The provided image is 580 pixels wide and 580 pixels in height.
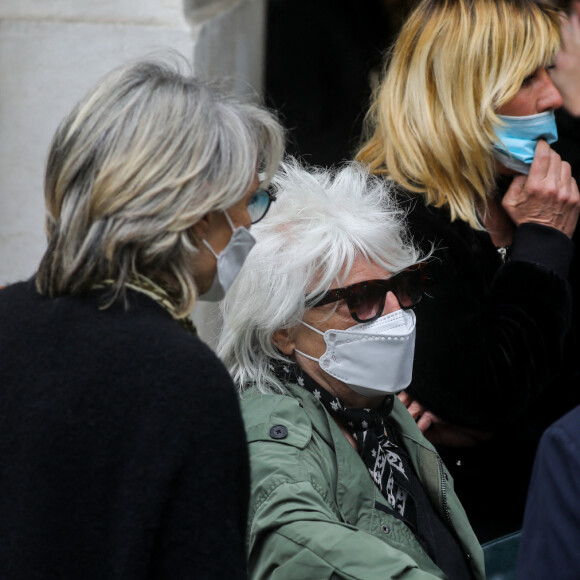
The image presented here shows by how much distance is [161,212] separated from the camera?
161 centimetres

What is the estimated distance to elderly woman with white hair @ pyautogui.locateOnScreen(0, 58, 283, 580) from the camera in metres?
1.51

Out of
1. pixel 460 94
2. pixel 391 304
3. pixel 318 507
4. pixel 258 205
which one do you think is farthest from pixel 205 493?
pixel 460 94

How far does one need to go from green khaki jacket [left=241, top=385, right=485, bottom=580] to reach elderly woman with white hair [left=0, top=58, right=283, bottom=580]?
40 cm

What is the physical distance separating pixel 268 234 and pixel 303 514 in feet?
2.47

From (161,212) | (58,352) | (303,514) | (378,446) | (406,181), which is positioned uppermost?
(161,212)

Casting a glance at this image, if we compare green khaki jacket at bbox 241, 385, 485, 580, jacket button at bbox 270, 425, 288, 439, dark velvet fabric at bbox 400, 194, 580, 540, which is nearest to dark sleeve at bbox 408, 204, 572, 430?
dark velvet fabric at bbox 400, 194, 580, 540

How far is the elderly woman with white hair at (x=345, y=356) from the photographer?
229 centimetres

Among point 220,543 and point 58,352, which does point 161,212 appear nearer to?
point 58,352

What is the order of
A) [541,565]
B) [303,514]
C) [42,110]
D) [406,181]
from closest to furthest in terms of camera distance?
1. [541,565]
2. [303,514]
3. [406,181]
4. [42,110]

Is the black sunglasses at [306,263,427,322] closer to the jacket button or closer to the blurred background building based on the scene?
the jacket button

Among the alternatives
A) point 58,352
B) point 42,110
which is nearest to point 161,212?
point 58,352

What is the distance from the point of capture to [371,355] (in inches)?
97.0

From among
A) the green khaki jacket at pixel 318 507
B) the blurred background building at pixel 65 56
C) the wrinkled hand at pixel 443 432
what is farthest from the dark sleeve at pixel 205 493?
the blurred background building at pixel 65 56

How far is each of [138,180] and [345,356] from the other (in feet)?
3.24
